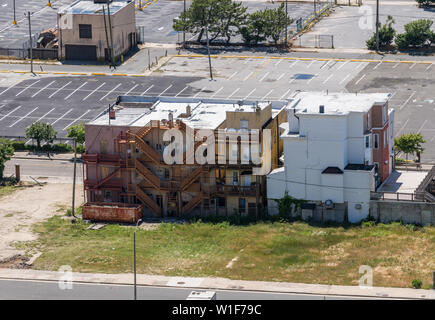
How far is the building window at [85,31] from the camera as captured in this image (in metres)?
161

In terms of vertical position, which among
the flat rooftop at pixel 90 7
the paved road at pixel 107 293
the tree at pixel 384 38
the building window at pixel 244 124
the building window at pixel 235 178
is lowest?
the paved road at pixel 107 293

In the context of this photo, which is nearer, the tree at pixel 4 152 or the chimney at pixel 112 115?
the chimney at pixel 112 115

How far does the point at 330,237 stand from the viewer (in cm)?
10481

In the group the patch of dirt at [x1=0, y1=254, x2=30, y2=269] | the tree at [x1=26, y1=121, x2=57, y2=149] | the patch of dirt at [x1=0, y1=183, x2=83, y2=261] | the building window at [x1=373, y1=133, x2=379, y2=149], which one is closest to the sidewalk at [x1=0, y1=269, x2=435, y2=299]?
the patch of dirt at [x1=0, y1=254, x2=30, y2=269]

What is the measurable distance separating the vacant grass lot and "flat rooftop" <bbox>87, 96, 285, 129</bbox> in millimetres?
10603

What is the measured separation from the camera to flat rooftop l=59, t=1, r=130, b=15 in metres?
162

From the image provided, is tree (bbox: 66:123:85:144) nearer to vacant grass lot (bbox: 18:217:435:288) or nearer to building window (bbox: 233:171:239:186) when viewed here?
vacant grass lot (bbox: 18:217:435:288)

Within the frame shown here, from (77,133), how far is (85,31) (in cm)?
3445

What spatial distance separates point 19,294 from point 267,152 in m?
28.9

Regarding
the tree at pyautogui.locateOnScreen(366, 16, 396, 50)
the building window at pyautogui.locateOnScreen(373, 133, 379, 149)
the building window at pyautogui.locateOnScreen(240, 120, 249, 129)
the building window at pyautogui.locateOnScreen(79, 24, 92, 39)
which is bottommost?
the building window at pyautogui.locateOnScreen(373, 133, 379, 149)

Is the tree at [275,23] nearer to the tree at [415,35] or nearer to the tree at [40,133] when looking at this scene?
the tree at [415,35]

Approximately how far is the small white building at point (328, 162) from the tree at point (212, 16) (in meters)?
58.2

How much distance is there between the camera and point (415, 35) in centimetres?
16125

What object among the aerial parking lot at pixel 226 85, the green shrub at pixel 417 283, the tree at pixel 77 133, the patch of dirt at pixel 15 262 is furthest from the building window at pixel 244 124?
the aerial parking lot at pixel 226 85
